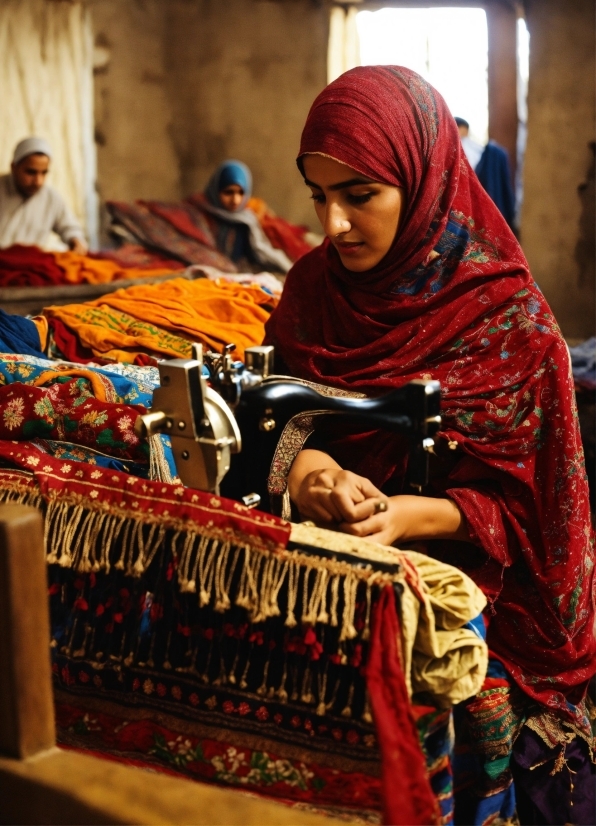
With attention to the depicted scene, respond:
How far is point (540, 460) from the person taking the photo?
1.65 m

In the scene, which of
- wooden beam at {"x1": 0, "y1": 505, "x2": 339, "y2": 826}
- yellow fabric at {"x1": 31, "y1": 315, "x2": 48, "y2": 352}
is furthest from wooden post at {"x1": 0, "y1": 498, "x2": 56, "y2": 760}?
yellow fabric at {"x1": 31, "y1": 315, "x2": 48, "y2": 352}

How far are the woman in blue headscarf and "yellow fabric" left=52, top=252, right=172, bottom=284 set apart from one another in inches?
99.3

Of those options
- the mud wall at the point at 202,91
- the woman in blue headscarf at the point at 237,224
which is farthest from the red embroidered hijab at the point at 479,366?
the mud wall at the point at 202,91

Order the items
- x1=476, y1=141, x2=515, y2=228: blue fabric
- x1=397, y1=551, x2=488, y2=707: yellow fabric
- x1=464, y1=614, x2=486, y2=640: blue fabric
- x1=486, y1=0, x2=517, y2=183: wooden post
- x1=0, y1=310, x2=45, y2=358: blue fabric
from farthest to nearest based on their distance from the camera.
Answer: x1=486, y1=0, x2=517, y2=183: wooden post
x1=476, y1=141, x2=515, y2=228: blue fabric
x1=0, y1=310, x2=45, y2=358: blue fabric
x1=464, y1=614, x2=486, y2=640: blue fabric
x1=397, y1=551, x2=488, y2=707: yellow fabric

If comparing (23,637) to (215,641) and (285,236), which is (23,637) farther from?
(285,236)

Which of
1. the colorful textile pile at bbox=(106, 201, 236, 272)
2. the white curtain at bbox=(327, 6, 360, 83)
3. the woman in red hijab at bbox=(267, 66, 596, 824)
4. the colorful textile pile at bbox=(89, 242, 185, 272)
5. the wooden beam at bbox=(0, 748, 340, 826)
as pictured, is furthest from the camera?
the white curtain at bbox=(327, 6, 360, 83)

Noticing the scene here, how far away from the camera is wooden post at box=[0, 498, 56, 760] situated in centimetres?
104

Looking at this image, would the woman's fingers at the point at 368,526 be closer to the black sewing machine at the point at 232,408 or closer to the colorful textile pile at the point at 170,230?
the black sewing machine at the point at 232,408

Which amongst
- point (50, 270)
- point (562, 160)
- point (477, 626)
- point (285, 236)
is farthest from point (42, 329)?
point (562, 160)

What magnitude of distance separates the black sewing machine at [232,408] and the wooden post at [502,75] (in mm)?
7099

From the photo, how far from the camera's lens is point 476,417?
1623 millimetres

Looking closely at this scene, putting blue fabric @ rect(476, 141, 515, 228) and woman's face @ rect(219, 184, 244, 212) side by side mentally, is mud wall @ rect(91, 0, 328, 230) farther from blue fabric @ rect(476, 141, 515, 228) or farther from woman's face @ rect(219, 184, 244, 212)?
blue fabric @ rect(476, 141, 515, 228)

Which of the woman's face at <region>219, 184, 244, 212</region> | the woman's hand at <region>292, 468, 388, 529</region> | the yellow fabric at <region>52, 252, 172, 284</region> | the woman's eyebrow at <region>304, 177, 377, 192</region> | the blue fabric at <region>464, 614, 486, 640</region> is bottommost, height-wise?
the woman's face at <region>219, 184, 244, 212</region>

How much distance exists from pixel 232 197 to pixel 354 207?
629cm
